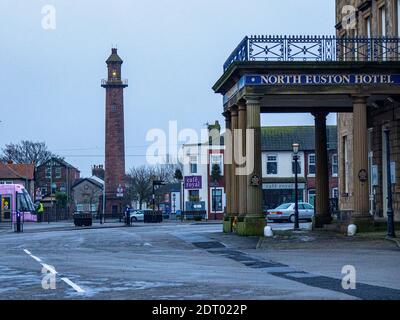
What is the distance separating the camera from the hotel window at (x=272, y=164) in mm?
79000

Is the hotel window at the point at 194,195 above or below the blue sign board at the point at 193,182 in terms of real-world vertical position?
below

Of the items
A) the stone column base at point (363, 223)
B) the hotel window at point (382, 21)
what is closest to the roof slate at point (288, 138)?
the hotel window at point (382, 21)

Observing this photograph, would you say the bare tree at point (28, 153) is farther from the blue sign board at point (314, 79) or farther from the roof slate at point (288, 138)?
the blue sign board at point (314, 79)

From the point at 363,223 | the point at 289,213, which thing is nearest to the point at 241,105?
the point at 363,223

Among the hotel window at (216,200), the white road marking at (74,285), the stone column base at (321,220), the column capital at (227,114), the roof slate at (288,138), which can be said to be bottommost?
the white road marking at (74,285)

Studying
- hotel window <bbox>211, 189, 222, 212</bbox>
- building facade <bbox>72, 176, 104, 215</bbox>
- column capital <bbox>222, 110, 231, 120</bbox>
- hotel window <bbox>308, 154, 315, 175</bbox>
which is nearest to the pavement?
column capital <bbox>222, 110, 231, 120</bbox>

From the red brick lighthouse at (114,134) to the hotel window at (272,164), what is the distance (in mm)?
21867

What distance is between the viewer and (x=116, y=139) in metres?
95.5

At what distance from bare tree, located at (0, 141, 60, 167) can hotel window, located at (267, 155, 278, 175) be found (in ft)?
170

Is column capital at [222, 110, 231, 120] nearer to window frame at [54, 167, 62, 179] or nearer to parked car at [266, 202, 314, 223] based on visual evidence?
parked car at [266, 202, 314, 223]

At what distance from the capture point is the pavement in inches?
532
